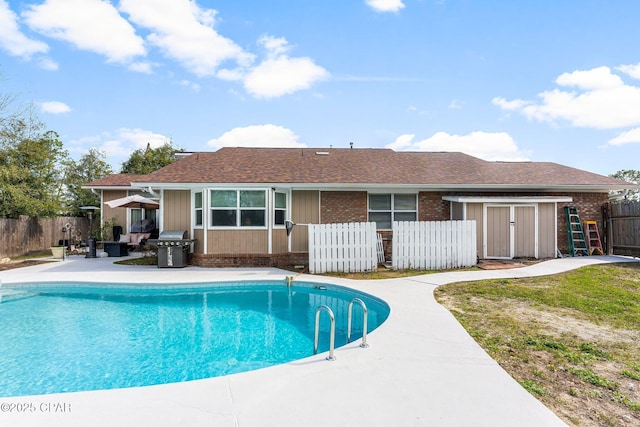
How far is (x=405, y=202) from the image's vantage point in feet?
41.5

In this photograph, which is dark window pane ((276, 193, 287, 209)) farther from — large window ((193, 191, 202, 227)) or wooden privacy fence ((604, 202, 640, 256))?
wooden privacy fence ((604, 202, 640, 256))

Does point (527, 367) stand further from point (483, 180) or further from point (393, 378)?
point (483, 180)

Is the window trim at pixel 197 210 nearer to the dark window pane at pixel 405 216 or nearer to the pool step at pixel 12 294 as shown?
the pool step at pixel 12 294

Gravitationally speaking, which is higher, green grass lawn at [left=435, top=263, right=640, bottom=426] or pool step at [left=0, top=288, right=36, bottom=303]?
green grass lawn at [left=435, top=263, right=640, bottom=426]

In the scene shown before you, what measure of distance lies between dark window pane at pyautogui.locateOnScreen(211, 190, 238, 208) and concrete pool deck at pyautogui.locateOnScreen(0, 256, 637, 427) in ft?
26.1

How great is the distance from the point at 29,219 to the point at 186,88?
9507 mm

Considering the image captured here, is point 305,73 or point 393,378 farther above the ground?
point 305,73

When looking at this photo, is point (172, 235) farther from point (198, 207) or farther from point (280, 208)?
point (280, 208)

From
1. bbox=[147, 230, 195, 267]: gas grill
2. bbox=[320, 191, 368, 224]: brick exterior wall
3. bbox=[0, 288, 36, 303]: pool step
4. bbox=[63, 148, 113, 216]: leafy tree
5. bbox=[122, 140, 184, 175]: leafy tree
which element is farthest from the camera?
bbox=[122, 140, 184, 175]: leafy tree

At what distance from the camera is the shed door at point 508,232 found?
11719 mm

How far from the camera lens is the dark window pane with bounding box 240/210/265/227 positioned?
11.3 m

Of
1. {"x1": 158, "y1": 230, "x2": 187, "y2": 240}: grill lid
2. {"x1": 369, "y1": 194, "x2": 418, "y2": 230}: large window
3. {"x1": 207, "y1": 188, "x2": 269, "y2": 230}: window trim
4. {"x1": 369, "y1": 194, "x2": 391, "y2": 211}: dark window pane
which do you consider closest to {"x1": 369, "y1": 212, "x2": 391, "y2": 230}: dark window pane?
{"x1": 369, "y1": 194, "x2": 418, "y2": 230}: large window

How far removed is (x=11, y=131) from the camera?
1673 cm

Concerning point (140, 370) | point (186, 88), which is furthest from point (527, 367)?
point (186, 88)
